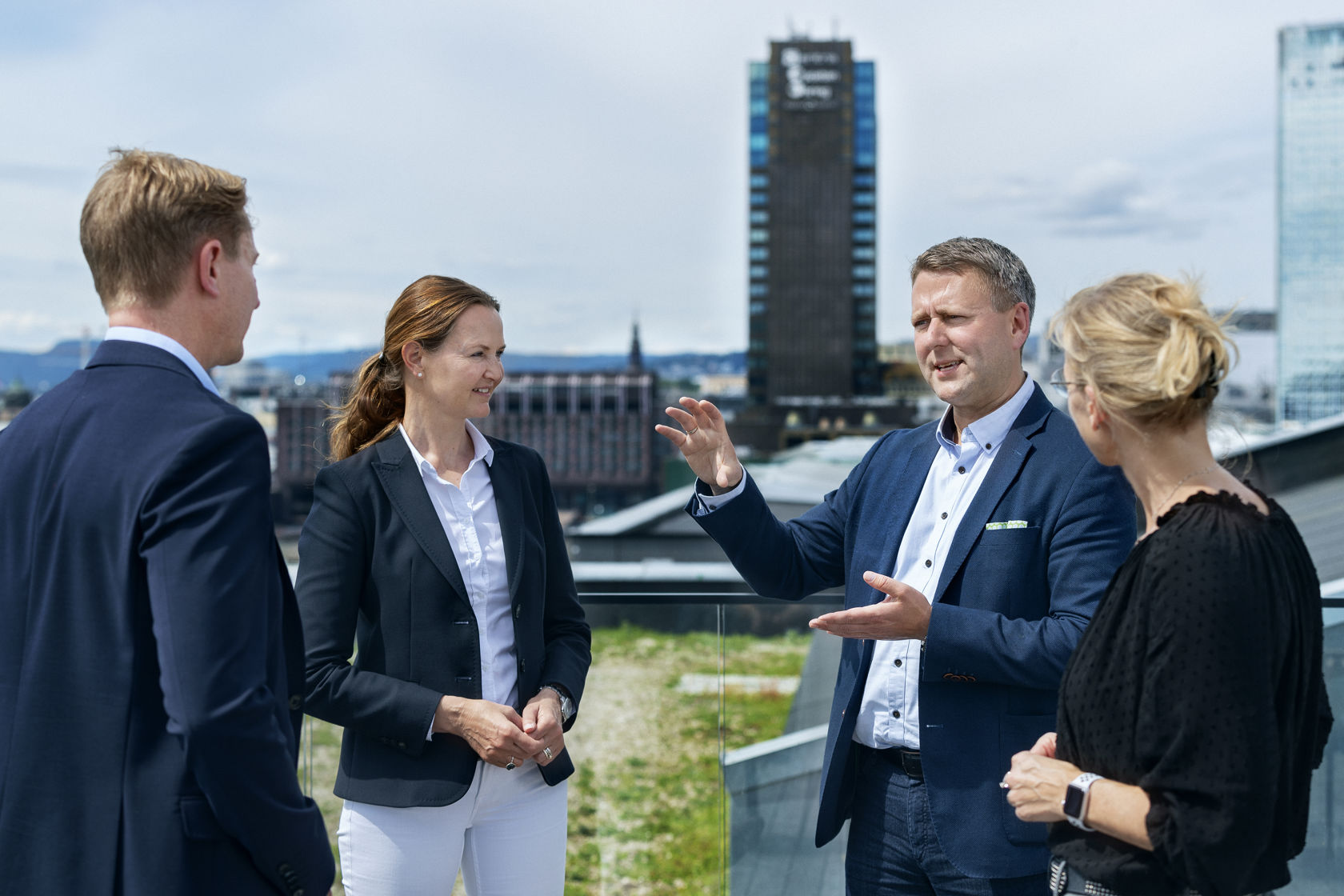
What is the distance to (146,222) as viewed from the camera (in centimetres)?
141

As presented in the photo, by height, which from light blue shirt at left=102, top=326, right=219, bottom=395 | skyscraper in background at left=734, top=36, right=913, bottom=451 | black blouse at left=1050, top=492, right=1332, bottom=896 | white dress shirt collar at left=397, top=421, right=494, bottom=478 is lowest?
black blouse at left=1050, top=492, right=1332, bottom=896

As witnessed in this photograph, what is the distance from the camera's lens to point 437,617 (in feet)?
6.68

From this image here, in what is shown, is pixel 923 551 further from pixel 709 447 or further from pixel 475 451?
pixel 475 451

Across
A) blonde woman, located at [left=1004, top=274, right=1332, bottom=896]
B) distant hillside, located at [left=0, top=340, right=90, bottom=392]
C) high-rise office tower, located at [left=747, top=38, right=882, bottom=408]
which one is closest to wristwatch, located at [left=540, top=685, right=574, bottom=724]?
blonde woman, located at [left=1004, top=274, right=1332, bottom=896]

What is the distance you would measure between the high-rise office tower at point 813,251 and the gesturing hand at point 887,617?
112 m

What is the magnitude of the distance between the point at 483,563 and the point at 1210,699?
1315 mm

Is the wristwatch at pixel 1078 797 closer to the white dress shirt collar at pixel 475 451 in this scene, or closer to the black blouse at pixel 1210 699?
the black blouse at pixel 1210 699

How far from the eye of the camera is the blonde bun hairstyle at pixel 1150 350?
1.35m

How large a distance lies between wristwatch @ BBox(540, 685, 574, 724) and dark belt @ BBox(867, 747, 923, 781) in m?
0.60

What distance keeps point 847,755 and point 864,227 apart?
11702cm

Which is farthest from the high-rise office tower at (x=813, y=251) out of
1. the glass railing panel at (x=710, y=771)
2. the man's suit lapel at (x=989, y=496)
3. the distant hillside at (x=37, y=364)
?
the man's suit lapel at (x=989, y=496)

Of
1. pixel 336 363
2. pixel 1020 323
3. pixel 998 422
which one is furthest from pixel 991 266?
pixel 336 363

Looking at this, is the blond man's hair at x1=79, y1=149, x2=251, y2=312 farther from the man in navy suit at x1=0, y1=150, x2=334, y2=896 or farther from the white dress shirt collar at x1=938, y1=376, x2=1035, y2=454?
the white dress shirt collar at x1=938, y1=376, x2=1035, y2=454

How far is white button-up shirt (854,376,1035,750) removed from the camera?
1.96m
